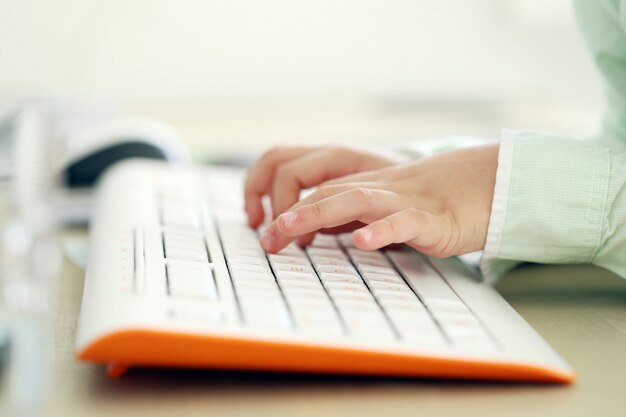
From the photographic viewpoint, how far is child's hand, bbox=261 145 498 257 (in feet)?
1.56

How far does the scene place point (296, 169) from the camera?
0.60 metres

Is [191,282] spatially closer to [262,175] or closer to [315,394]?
[315,394]

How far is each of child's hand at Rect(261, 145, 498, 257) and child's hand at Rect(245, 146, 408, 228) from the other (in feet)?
0.24

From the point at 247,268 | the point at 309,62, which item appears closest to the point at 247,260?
the point at 247,268

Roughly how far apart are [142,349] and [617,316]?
0.28 meters

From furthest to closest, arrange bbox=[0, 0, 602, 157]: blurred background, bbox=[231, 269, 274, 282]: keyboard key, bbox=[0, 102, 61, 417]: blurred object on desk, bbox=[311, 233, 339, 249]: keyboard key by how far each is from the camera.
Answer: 1. bbox=[0, 0, 602, 157]: blurred background
2. bbox=[311, 233, 339, 249]: keyboard key
3. bbox=[231, 269, 274, 282]: keyboard key
4. bbox=[0, 102, 61, 417]: blurred object on desk

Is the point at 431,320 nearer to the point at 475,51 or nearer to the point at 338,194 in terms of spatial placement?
the point at 338,194

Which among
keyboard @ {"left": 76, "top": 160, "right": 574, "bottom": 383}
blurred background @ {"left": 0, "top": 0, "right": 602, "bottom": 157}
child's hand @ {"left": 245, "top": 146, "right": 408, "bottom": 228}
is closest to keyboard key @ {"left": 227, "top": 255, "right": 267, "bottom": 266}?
keyboard @ {"left": 76, "top": 160, "right": 574, "bottom": 383}

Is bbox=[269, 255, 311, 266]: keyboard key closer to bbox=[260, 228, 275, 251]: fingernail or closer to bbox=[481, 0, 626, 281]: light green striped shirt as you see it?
bbox=[260, 228, 275, 251]: fingernail

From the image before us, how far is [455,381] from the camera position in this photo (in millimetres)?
380

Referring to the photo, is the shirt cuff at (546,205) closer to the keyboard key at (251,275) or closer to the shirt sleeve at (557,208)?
the shirt sleeve at (557,208)

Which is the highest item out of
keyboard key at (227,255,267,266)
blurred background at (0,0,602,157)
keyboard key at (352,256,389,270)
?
keyboard key at (227,255,267,266)

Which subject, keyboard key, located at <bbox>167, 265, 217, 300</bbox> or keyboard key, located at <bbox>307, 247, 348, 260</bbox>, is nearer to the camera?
keyboard key, located at <bbox>167, 265, 217, 300</bbox>

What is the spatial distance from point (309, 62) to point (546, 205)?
49.9 inches
